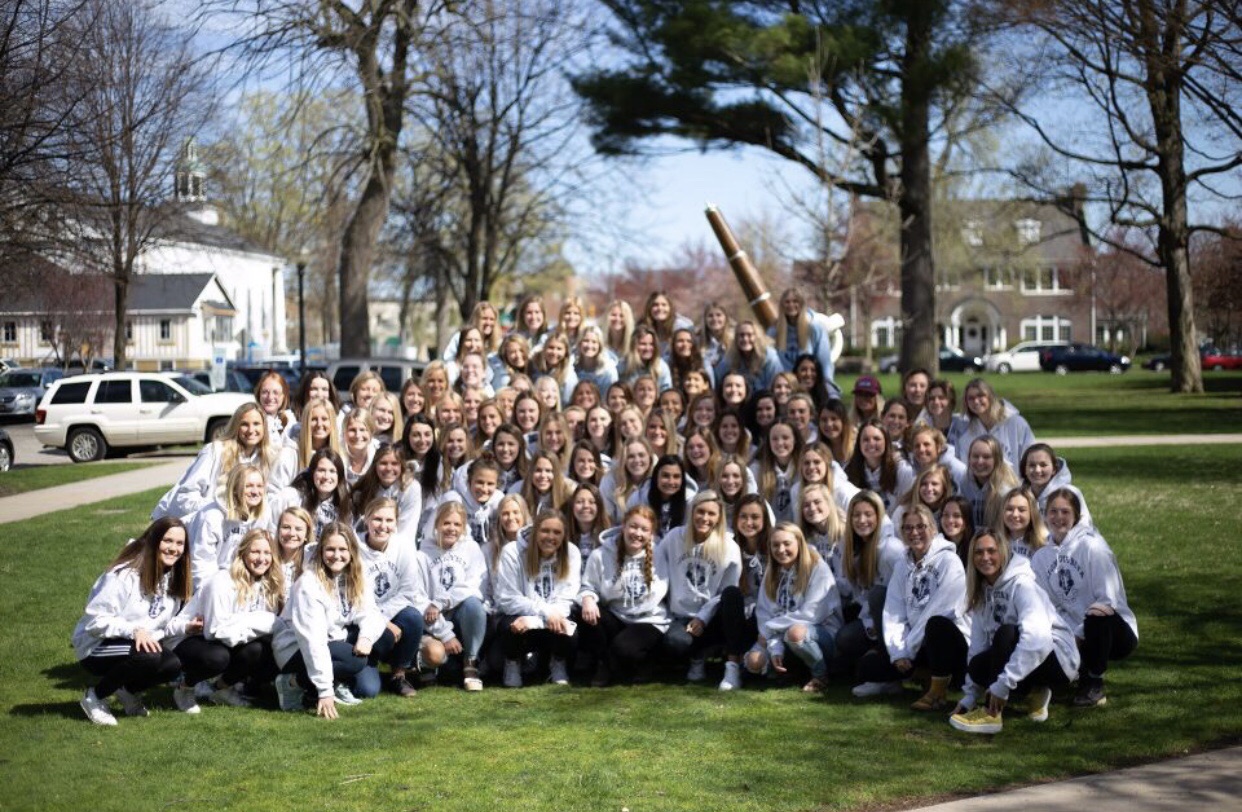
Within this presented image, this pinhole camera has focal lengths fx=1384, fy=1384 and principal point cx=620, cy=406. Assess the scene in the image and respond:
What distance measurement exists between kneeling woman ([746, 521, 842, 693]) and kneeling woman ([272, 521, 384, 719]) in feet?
6.98

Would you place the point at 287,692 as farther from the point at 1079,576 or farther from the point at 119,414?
the point at 119,414

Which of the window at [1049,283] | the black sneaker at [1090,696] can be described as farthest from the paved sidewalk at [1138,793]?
the window at [1049,283]

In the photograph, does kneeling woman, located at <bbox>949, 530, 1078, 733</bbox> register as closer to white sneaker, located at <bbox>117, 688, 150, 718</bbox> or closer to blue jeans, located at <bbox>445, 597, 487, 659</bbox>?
blue jeans, located at <bbox>445, 597, 487, 659</bbox>

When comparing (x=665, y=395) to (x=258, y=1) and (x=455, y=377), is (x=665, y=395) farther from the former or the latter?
(x=258, y=1)

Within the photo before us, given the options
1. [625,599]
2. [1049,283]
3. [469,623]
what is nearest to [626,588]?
[625,599]

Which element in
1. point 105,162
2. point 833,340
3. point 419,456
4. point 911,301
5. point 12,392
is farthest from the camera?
point 12,392

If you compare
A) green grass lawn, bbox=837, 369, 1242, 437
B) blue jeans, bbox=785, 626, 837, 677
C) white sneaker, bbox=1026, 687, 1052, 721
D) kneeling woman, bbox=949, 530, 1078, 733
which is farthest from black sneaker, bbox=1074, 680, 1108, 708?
green grass lawn, bbox=837, 369, 1242, 437

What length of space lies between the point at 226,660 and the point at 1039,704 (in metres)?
4.16

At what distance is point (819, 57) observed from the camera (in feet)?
67.1

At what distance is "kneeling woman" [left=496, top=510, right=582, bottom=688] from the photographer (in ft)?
25.8

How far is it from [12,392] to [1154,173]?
3131 centimetres

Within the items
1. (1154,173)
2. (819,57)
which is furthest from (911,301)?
(1154,173)

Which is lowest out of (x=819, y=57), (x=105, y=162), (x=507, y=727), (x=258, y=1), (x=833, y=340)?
(x=507, y=727)

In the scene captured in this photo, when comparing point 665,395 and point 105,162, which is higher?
point 105,162
